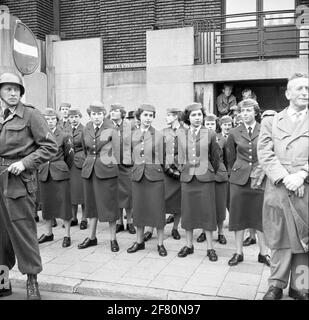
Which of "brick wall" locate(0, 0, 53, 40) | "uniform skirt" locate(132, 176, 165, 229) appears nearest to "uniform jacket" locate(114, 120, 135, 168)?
"uniform skirt" locate(132, 176, 165, 229)

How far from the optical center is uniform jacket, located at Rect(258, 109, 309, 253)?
3893 millimetres

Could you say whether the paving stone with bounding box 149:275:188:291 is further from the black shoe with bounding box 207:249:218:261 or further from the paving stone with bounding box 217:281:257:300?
the black shoe with bounding box 207:249:218:261

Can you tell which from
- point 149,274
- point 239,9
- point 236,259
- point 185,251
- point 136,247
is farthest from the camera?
point 239,9

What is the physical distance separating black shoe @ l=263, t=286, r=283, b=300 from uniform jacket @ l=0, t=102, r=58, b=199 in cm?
257

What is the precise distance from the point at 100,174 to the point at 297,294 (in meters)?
3.02

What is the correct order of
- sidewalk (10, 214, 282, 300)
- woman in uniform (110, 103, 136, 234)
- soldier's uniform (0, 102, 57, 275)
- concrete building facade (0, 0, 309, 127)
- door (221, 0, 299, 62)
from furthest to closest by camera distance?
1. door (221, 0, 299, 62)
2. concrete building facade (0, 0, 309, 127)
3. woman in uniform (110, 103, 136, 234)
4. sidewalk (10, 214, 282, 300)
5. soldier's uniform (0, 102, 57, 275)

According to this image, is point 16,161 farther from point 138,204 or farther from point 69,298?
point 138,204

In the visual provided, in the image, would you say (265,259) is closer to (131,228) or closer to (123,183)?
(131,228)

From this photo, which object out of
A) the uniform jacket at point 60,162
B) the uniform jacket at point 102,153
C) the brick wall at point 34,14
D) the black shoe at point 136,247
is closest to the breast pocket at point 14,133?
the uniform jacket at point 102,153

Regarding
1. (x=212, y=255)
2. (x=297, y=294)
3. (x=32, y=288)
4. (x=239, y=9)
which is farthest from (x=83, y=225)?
(x=239, y=9)

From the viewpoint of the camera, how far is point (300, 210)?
12.8 ft

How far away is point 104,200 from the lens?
5996 mm
